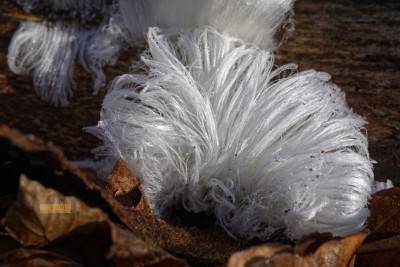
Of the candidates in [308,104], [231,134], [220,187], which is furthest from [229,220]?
[308,104]

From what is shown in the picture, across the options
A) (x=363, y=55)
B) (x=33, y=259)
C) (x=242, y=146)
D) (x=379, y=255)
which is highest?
(x=363, y=55)

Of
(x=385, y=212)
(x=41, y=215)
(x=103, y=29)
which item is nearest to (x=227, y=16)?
(x=103, y=29)

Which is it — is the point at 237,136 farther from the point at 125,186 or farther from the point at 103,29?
the point at 103,29

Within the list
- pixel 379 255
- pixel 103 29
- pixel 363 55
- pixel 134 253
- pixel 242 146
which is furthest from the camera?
pixel 103 29

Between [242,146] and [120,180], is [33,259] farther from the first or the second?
[242,146]

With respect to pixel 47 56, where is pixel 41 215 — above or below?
below

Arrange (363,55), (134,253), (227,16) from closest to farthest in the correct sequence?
(134,253)
(227,16)
(363,55)

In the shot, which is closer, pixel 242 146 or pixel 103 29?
pixel 242 146
